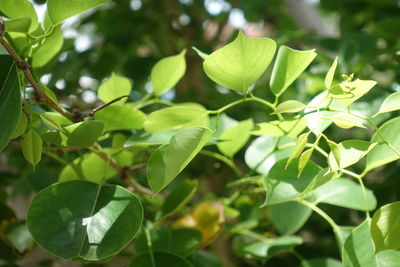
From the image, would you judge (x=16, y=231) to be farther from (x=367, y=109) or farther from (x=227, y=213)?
(x=367, y=109)

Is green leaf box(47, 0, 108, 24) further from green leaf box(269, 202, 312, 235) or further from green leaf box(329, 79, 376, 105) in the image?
green leaf box(269, 202, 312, 235)

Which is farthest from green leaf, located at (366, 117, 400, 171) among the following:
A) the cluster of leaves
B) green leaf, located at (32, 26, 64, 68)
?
green leaf, located at (32, 26, 64, 68)

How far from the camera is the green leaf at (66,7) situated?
0.39 meters

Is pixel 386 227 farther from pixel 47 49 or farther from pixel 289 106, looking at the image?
pixel 47 49

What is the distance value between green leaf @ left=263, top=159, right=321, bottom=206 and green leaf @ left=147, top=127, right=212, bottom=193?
7cm

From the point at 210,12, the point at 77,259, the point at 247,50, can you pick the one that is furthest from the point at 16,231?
the point at 210,12

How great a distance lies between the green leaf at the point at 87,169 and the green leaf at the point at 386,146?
26 cm

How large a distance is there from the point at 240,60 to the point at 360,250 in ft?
0.60

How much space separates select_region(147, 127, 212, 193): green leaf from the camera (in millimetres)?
360

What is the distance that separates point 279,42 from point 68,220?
21.4 inches

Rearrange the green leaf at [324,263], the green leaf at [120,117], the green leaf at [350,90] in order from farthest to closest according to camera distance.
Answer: the green leaf at [324,263], the green leaf at [120,117], the green leaf at [350,90]

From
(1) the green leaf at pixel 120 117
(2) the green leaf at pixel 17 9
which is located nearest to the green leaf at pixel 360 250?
(1) the green leaf at pixel 120 117

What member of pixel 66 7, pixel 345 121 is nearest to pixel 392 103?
pixel 345 121

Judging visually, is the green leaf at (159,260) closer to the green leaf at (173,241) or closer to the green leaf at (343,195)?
the green leaf at (173,241)
